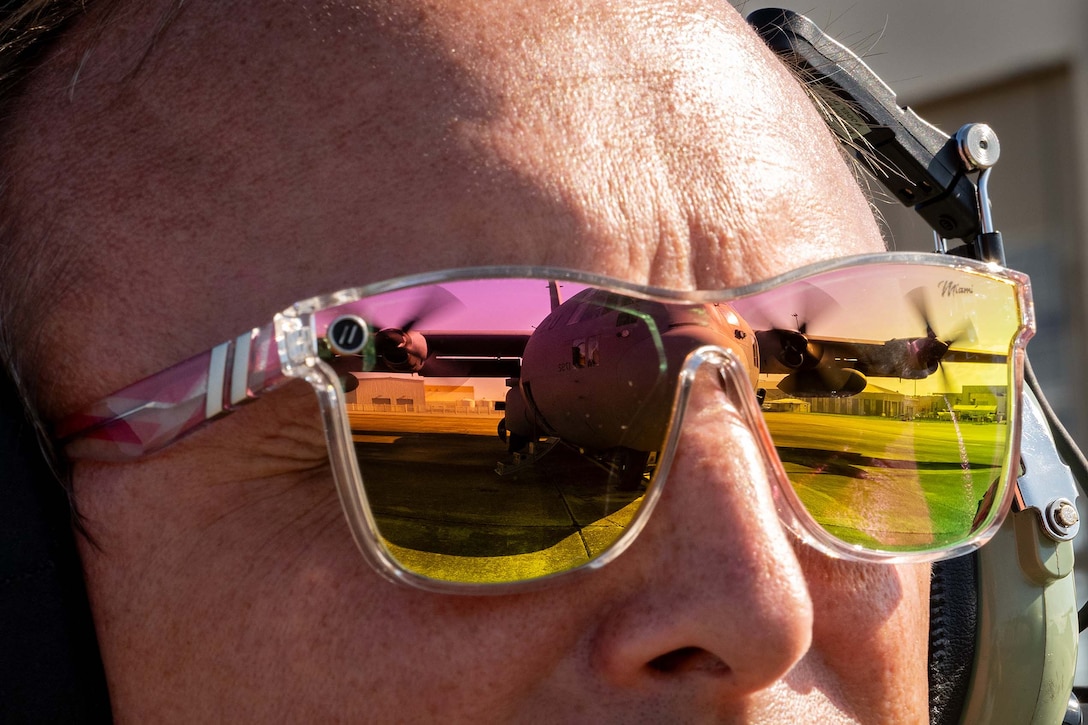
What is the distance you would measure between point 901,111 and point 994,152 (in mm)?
201

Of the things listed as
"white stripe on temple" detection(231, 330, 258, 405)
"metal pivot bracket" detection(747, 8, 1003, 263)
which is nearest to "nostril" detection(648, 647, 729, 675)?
"white stripe on temple" detection(231, 330, 258, 405)

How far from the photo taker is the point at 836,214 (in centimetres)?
134

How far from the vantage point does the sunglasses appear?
100cm

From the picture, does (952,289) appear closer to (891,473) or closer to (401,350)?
(891,473)

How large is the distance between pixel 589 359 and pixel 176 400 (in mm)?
468

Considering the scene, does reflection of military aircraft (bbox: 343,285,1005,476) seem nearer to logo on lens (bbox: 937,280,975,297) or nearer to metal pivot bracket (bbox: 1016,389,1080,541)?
logo on lens (bbox: 937,280,975,297)

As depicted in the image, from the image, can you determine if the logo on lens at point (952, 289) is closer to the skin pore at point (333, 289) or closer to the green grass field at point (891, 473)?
the green grass field at point (891, 473)

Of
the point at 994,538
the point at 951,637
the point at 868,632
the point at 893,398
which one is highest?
the point at 893,398

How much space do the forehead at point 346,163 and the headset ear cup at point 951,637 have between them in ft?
2.95

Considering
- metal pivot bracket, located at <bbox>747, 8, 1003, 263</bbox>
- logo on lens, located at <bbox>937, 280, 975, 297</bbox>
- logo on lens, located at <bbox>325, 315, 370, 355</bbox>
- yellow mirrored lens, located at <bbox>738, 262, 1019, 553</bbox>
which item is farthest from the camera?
metal pivot bracket, located at <bbox>747, 8, 1003, 263</bbox>

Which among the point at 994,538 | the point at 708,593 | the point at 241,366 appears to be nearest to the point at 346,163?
the point at 241,366

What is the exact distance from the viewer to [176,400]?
103cm

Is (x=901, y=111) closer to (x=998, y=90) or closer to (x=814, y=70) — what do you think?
(x=814, y=70)

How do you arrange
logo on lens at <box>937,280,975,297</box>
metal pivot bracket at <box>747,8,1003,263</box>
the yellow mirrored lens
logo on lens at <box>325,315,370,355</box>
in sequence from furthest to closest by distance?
metal pivot bracket at <box>747,8,1003,263</box>
logo on lens at <box>937,280,975,297</box>
the yellow mirrored lens
logo on lens at <box>325,315,370,355</box>
